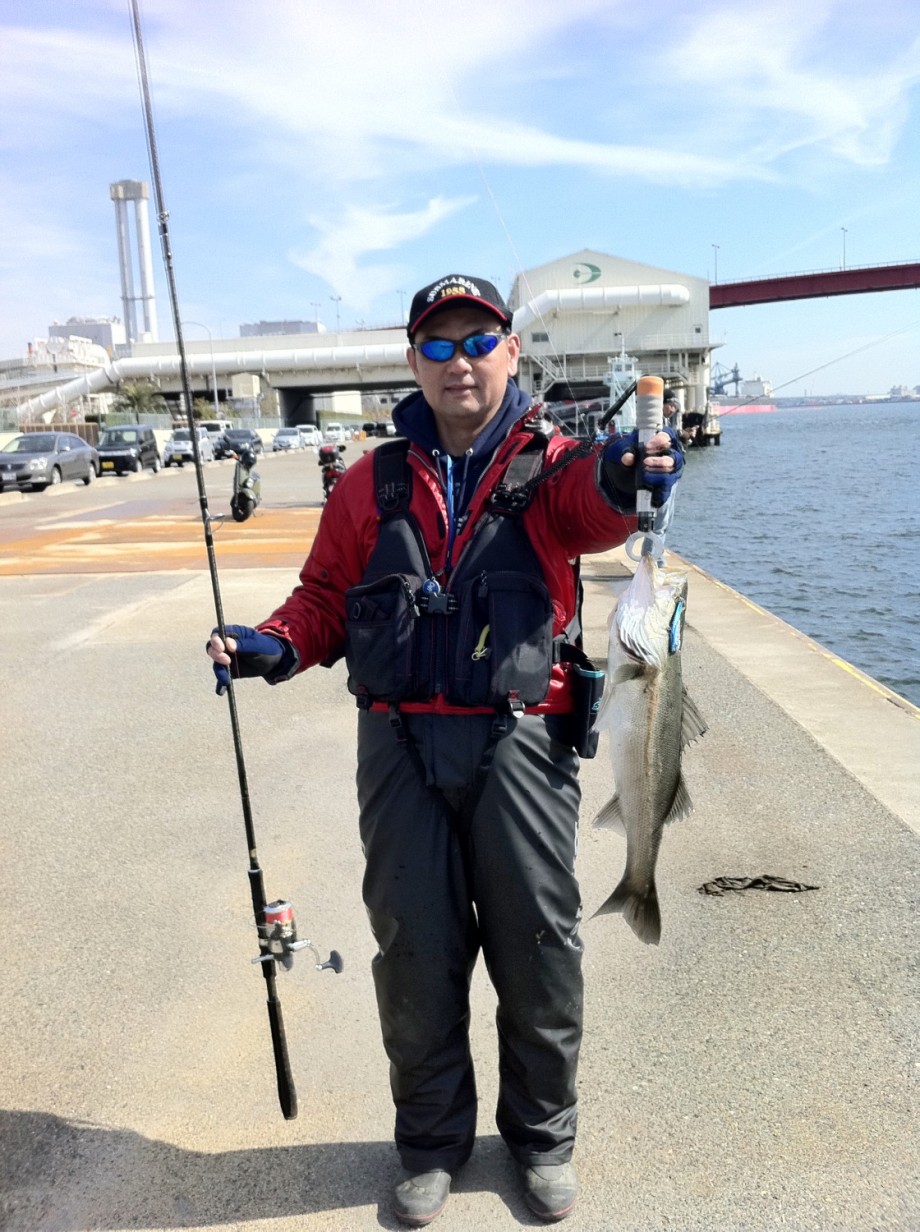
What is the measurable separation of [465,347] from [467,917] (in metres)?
1.53

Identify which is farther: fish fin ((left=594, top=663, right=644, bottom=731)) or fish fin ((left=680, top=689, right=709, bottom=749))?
fish fin ((left=680, top=689, right=709, bottom=749))

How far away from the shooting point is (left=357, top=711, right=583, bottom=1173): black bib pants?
2621 millimetres

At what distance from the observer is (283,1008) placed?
362 centimetres

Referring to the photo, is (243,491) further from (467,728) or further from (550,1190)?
(550,1190)

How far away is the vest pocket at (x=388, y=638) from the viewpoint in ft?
8.59

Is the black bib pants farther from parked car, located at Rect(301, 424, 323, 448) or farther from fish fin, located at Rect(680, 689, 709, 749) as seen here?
parked car, located at Rect(301, 424, 323, 448)

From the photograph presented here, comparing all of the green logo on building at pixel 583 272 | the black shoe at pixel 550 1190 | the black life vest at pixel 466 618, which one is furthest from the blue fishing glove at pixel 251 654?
the green logo on building at pixel 583 272

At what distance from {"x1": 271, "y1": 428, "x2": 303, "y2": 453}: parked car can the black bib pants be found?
58.7 metres

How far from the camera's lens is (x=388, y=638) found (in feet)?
8.60

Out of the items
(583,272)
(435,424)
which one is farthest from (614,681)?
(583,272)

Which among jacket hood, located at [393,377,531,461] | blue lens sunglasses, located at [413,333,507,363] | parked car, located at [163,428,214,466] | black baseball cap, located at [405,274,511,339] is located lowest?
parked car, located at [163,428,214,466]

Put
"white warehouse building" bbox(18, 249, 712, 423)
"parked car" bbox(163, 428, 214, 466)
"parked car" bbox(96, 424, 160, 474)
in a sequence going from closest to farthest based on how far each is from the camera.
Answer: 1. "parked car" bbox(96, 424, 160, 474)
2. "parked car" bbox(163, 428, 214, 466)
3. "white warehouse building" bbox(18, 249, 712, 423)

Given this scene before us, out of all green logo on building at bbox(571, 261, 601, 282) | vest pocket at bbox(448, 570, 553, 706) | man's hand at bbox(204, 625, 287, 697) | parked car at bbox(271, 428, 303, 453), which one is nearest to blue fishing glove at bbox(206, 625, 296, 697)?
man's hand at bbox(204, 625, 287, 697)

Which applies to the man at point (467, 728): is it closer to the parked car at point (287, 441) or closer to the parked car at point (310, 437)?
the parked car at point (287, 441)
